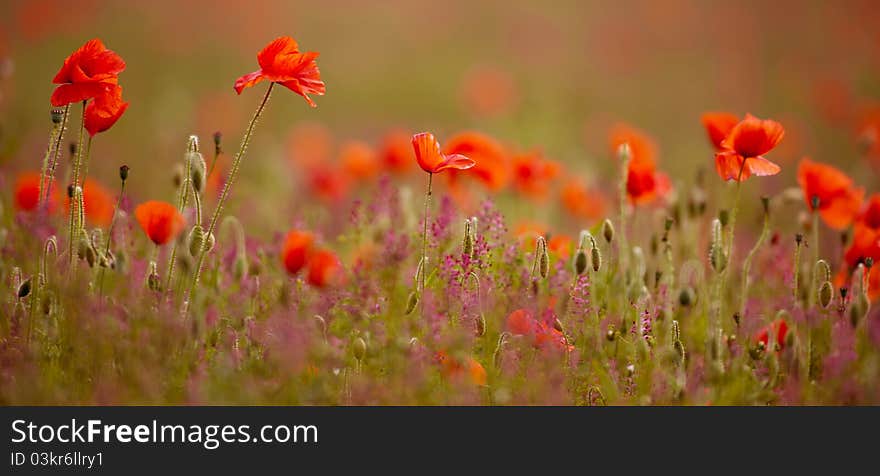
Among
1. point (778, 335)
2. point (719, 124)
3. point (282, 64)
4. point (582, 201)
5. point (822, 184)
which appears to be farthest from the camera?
point (582, 201)

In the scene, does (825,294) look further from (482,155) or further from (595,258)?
(482,155)

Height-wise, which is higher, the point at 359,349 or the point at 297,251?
the point at 297,251

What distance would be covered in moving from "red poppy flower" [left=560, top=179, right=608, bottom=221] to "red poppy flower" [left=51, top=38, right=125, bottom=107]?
1.88m

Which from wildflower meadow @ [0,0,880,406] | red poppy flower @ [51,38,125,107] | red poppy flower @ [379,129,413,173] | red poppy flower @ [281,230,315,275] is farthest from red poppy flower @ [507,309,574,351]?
red poppy flower @ [379,129,413,173]

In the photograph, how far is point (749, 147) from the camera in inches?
80.3

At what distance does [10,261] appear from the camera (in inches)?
94.6

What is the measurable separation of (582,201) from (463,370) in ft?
5.39

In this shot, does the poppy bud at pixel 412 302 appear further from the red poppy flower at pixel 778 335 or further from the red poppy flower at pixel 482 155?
the red poppy flower at pixel 778 335

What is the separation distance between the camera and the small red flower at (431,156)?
74.9 inches

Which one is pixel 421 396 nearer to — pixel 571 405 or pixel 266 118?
pixel 571 405

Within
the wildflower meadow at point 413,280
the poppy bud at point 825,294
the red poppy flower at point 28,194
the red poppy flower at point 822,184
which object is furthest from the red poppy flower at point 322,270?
the red poppy flower at point 822,184

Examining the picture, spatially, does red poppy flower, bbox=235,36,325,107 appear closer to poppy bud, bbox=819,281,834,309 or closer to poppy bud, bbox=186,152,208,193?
poppy bud, bbox=186,152,208,193

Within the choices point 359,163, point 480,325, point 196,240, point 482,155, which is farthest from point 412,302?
point 359,163

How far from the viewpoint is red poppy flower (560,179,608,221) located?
3367 mm
